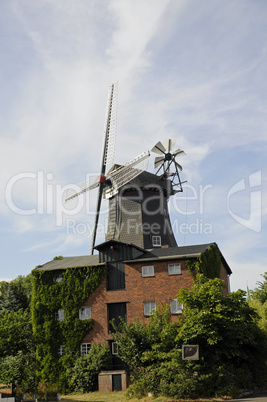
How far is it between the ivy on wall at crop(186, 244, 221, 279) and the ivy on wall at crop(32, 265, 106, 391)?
841 centimetres

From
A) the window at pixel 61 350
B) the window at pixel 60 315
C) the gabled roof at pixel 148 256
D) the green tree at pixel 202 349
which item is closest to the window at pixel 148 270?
the gabled roof at pixel 148 256

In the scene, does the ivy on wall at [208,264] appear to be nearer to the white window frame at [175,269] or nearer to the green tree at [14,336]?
the white window frame at [175,269]

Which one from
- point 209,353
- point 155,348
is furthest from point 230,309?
point 155,348

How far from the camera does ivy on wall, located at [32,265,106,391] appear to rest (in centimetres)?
3807

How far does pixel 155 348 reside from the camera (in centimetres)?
2894

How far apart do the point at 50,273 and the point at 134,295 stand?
28.1 feet

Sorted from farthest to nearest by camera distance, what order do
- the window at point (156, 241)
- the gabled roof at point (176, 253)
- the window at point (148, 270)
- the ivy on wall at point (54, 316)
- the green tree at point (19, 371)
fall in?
the window at point (156, 241)
the window at point (148, 270)
the gabled roof at point (176, 253)
the ivy on wall at point (54, 316)
the green tree at point (19, 371)

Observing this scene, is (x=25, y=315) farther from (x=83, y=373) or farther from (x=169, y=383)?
(x=169, y=383)

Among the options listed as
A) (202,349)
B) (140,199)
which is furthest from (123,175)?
(202,349)

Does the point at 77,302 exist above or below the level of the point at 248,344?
above

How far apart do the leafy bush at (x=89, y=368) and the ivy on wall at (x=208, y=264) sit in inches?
408

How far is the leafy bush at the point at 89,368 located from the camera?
118 feet

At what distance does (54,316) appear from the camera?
1566 inches

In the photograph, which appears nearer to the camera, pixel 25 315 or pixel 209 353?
pixel 209 353
